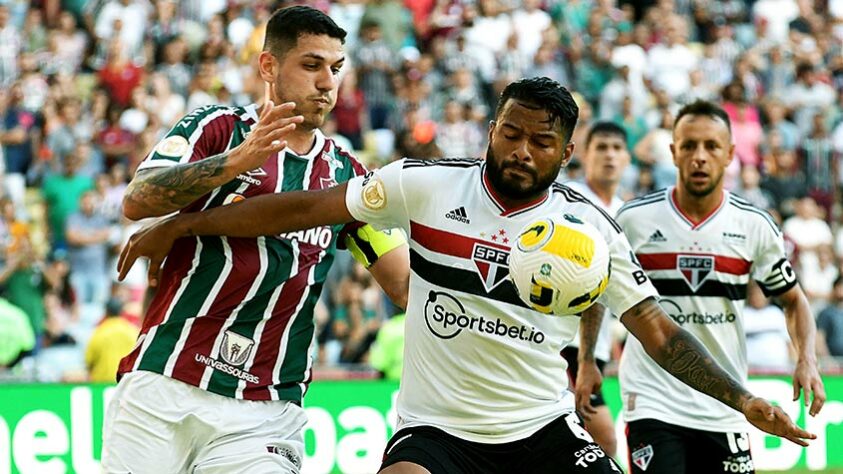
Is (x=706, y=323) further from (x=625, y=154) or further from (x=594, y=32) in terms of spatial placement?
(x=594, y=32)

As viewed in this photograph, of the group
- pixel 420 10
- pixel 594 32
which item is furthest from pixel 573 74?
pixel 420 10

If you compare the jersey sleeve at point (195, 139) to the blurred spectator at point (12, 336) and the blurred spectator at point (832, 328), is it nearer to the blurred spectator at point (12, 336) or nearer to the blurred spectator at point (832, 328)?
the blurred spectator at point (12, 336)

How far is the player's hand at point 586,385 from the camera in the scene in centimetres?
746

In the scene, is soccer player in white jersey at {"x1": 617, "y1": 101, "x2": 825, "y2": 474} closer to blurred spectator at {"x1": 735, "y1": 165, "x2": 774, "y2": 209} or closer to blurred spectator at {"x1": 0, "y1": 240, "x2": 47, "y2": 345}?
blurred spectator at {"x1": 0, "y1": 240, "x2": 47, "y2": 345}

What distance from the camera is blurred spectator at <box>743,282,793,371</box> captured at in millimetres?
15562

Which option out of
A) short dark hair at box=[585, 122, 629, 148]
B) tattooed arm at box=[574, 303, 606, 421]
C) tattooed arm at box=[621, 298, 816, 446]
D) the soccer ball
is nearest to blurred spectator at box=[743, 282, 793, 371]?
short dark hair at box=[585, 122, 629, 148]

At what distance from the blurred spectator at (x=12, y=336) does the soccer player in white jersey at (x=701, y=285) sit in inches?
279

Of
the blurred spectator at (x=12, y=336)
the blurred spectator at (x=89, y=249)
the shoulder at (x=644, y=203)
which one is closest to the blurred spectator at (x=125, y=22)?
the blurred spectator at (x=89, y=249)

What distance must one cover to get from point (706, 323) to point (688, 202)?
751mm

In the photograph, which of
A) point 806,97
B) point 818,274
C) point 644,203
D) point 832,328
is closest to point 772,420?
point 644,203

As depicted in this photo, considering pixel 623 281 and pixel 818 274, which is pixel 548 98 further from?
pixel 818 274

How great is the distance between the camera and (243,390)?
→ 6020 mm

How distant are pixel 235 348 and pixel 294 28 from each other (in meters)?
1.46

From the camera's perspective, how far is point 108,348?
1302 centimetres
